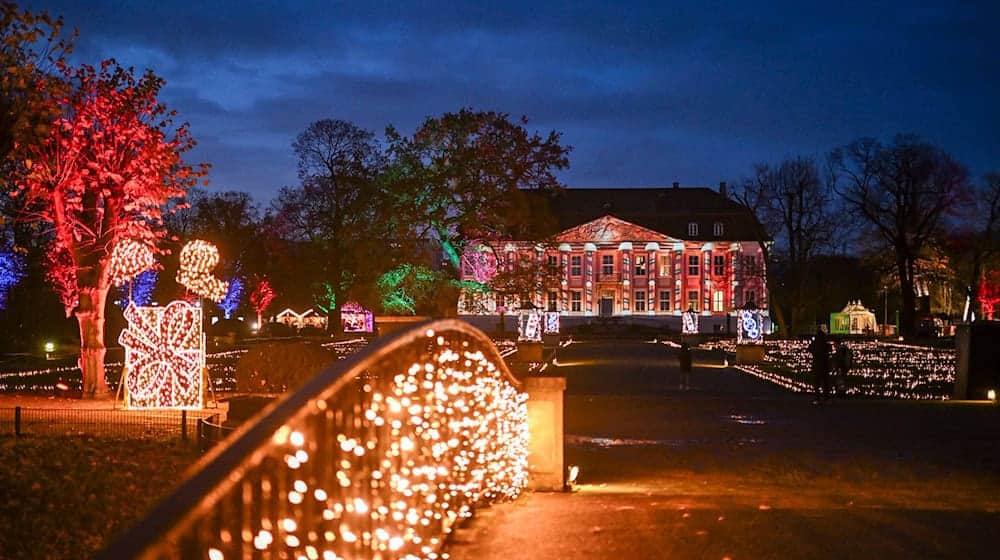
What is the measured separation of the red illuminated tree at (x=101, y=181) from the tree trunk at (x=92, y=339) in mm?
24

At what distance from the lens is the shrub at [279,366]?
81.9 feet

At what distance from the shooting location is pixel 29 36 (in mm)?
14469

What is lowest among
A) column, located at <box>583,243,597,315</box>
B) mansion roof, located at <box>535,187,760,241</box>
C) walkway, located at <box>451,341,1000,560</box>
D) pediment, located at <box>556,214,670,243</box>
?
walkway, located at <box>451,341,1000,560</box>

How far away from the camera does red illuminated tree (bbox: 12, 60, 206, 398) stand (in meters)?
25.7

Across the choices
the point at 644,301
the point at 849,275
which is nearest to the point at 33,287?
the point at 644,301

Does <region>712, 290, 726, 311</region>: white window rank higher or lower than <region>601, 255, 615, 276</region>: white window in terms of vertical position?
lower

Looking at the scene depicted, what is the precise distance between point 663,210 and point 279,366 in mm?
100775

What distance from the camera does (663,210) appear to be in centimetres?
12275

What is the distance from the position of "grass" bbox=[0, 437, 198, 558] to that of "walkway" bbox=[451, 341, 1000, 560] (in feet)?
12.8

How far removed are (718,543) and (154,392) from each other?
17490 mm

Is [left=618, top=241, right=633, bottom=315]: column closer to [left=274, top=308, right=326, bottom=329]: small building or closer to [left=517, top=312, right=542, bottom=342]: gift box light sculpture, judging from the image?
[left=274, top=308, right=326, bottom=329]: small building

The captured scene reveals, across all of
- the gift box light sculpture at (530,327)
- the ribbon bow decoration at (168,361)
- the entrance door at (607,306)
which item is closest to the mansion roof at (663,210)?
the entrance door at (607,306)

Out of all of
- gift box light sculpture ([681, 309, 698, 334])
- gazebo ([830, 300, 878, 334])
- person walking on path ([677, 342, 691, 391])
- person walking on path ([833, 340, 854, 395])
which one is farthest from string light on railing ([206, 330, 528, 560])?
gazebo ([830, 300, 878, 334])

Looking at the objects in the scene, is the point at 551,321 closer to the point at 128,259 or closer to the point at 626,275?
the point at 626,275
